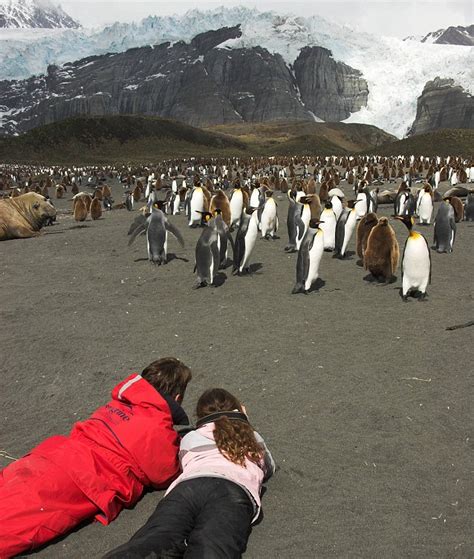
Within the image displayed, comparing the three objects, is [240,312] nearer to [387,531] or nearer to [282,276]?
[282,276]

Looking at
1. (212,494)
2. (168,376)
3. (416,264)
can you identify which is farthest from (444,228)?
(212,494)

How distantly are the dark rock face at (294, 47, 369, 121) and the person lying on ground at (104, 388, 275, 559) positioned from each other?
115229mm

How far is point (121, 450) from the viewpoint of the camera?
2.92 m

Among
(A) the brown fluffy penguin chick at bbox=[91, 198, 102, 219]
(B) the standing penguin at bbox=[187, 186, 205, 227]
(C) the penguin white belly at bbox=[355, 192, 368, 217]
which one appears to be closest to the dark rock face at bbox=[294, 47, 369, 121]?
(A) the brown fluffy penguin chick at bbox=[91, 198, 102, 219]

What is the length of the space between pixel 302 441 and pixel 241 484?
108 centimetres

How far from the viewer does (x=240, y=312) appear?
6.56 m

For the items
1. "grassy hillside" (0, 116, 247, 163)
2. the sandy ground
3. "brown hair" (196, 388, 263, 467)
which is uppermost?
"grassy hillside" (0, 116, 247, 163)

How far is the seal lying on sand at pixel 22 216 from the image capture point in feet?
40.6

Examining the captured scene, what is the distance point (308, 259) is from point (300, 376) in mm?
2862

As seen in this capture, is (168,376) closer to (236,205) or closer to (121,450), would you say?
(121,450)

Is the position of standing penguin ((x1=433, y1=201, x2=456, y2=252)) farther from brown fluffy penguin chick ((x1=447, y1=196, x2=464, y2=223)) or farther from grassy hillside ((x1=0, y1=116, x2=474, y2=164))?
grassy hillside ((x1=0, y1=116, x2=474, y2=164))

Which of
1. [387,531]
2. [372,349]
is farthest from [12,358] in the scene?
[387,531]

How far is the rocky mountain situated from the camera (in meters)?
114

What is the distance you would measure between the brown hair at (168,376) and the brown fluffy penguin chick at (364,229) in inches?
236
